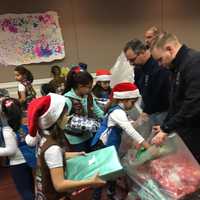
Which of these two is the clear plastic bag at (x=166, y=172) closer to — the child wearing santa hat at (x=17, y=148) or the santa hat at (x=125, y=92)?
the santa hat at (x=125, y=92)

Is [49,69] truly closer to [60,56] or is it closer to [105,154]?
[60,56]

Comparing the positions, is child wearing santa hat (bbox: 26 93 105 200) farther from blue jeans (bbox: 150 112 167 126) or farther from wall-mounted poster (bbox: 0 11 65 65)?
wall-mounted poster (bbox: 0 11 65 65)

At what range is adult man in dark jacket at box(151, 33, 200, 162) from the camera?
181cm

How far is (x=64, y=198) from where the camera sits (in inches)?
63.2

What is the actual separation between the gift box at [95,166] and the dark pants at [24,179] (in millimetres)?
580

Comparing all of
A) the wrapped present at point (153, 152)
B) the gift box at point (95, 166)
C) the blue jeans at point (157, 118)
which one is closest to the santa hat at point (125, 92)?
the blue jeans at point (157, 118)

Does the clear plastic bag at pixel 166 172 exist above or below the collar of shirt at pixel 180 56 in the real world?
below

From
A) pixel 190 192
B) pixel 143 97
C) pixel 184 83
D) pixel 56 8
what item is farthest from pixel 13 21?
pixel 190 192

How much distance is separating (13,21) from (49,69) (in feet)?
2.91

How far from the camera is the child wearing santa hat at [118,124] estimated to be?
209 centimetres

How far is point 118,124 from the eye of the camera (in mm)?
2113

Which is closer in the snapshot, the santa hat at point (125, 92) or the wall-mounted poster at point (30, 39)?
the santa hat at point (125, 92)

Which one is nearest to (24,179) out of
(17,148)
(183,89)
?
(17,148)

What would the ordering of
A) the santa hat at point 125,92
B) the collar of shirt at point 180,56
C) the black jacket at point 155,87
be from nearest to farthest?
the collar of shirt at point 180,56
the santa hat at point 125,92
the black jacket at point 155,87
